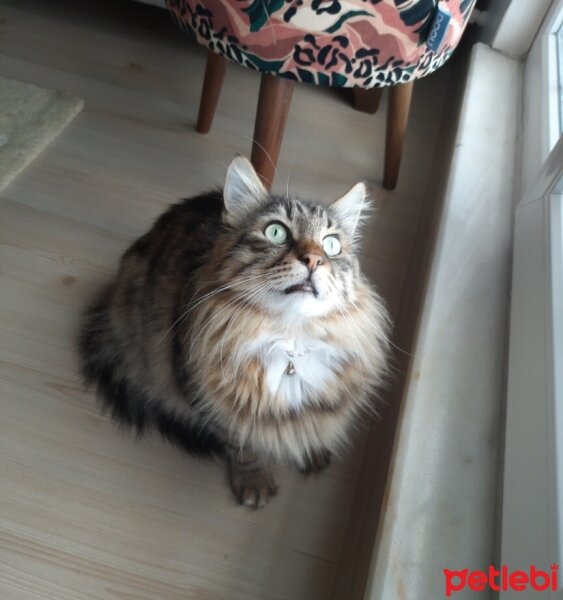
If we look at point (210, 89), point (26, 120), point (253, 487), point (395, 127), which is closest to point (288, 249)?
point (253, 487)

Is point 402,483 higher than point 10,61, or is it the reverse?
point 402,483

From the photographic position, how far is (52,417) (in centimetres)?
106

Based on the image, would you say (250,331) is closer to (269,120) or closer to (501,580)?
(501,580)

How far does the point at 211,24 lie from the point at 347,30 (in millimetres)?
278

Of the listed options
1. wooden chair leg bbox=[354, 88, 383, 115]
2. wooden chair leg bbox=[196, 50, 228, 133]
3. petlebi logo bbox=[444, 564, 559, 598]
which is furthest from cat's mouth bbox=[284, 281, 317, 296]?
wooden chair leg bbox=[354, 88, 383, 115]

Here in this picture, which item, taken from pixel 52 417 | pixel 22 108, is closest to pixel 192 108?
pixel 22 108

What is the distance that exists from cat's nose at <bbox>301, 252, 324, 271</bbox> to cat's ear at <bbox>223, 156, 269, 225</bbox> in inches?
6.1

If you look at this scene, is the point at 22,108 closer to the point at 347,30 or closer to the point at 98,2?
the point at 98,2

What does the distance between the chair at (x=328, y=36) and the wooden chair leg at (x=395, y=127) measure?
0.18 m

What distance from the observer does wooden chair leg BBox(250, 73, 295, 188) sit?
3.98ft

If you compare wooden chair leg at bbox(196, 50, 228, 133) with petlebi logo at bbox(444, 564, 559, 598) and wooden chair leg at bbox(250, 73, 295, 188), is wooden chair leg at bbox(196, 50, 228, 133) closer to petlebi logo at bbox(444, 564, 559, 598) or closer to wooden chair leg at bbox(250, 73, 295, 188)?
wooden chair leg at bbox(250, 73, 295, 188)

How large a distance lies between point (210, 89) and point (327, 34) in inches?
23.9

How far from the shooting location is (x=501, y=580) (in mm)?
627

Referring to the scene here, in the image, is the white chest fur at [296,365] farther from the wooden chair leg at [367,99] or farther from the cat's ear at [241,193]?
the wooden chair leg at [367,99]
